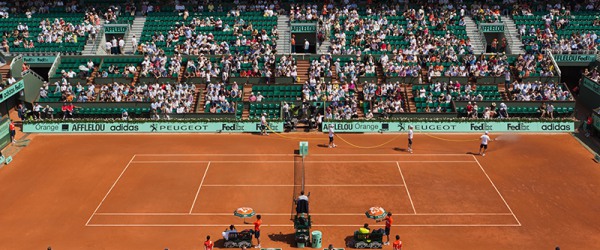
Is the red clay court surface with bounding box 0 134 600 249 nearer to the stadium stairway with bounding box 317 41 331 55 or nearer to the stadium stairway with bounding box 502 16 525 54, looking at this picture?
the stadium stairway with bounding box 317 41 331 55

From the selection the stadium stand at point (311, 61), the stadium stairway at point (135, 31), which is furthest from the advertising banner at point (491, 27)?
the stadium stairway at point (135, 31)

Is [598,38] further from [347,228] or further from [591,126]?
[347,228]

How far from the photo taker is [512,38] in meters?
59.8

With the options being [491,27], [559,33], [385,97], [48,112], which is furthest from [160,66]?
[559,33]

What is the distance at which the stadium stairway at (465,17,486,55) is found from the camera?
5878 centimetres

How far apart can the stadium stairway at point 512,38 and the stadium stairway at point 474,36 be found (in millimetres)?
2487

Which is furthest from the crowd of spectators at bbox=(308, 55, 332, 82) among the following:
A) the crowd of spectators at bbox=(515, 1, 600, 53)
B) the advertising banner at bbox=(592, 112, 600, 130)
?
the advertising banner at bbox=(592, 112, 600, 130)

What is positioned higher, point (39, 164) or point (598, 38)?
point (598, 38)

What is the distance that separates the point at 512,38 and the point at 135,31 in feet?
116

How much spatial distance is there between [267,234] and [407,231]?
6949 mm

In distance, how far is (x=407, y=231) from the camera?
106ft

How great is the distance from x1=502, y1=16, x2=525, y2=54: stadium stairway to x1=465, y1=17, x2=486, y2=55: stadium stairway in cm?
249

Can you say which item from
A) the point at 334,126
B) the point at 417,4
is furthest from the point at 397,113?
the point at 417,4

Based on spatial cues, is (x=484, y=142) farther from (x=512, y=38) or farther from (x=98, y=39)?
(x=98, y=39)
